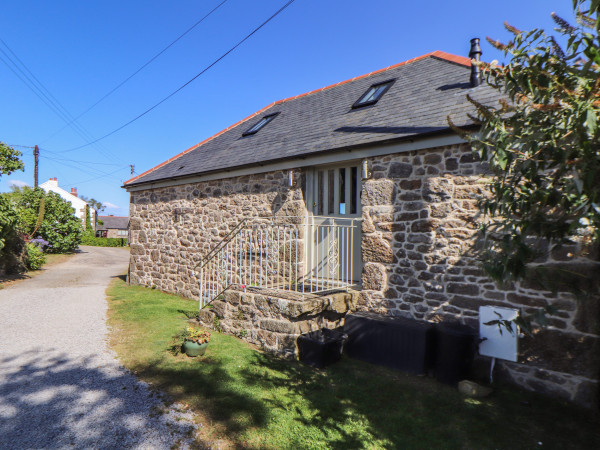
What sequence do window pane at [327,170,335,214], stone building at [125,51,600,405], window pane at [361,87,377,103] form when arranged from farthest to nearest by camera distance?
window pane at [361,87,377,103] → window pane at [327,170,335,214] → stone building at [125,51,600,405]

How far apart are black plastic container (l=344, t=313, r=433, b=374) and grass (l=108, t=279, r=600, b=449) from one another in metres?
0.17

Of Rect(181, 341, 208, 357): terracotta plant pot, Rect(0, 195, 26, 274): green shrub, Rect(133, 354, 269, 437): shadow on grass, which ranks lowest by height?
Rect(133, 354, 269, 437): shadow on grass

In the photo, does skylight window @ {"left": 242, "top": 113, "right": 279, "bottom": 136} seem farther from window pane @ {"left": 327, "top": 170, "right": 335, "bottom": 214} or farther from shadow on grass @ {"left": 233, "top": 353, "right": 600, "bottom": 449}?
shadow on grass @ {"left": 233, "top": 353, "right": 600, "bottom": 449}

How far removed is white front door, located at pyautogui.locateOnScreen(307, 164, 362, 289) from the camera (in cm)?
632

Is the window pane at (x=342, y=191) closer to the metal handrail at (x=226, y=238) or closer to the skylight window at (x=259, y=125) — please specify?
the metal handrail at (x=226, y=238)

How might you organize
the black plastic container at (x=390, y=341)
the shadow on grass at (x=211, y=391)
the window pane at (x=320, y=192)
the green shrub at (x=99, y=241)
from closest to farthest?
the shadow on grass at (x=211, y=391) → the black plastic container at (x=390, y=341) → the window pane at (x=320, y=192) → the green shrub at (x=99, y=241)

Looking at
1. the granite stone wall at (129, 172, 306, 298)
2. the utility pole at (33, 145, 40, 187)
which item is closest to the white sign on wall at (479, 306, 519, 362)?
the granite stone wall at (129, 172, 306, 298)

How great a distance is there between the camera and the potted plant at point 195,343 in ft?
16.0

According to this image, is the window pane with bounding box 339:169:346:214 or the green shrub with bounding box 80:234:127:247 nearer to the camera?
the window pane with bounding box 339:169:346:214

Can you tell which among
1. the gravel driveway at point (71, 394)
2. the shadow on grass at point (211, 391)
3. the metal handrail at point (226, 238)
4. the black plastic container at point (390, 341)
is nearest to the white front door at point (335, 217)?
the black plastic container at point (390, 341)

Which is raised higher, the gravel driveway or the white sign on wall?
the white sign on wall

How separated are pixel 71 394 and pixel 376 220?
4678 mm

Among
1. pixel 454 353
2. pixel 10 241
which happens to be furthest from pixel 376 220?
pixel 10 241

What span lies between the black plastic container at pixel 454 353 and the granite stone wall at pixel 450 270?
399mm
